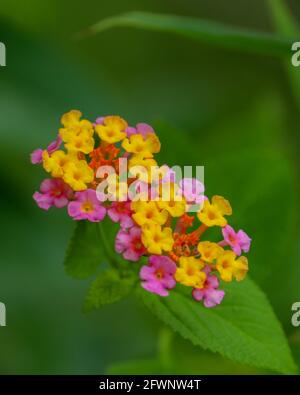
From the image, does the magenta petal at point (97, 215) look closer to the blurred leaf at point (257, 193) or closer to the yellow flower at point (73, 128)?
the yellow flower at point (73, 128)

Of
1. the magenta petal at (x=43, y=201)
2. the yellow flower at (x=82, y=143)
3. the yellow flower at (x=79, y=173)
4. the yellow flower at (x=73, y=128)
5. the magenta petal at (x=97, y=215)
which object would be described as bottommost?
the magenta petal at (x=97, y=215)

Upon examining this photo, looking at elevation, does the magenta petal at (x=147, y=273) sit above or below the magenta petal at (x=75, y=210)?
below

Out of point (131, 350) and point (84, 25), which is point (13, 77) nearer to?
point (84, 25)

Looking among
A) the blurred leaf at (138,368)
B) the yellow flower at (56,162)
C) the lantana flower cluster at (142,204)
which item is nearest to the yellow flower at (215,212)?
the lantana flower cluster at (142,204)

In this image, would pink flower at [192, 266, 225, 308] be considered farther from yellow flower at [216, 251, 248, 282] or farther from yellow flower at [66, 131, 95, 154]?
yellow flower at [66, 131, 95, 154]

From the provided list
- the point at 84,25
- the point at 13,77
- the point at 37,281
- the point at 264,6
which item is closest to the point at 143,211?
the point at 37,281

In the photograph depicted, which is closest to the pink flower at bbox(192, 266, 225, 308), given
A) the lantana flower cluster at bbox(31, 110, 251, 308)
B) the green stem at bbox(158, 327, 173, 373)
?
the lantana flower cluster at bbox(31, 110, 251, 308)
